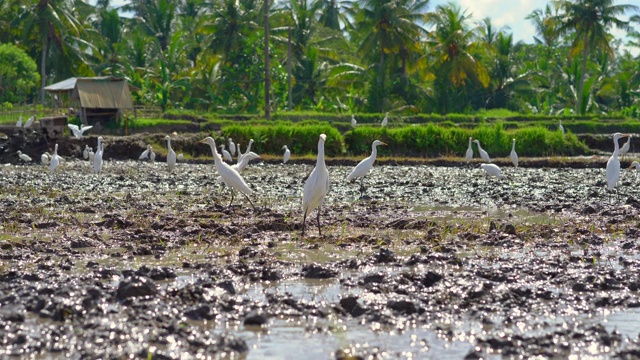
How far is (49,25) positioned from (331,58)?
17945 mm

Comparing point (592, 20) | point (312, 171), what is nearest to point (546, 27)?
point (592, 20)

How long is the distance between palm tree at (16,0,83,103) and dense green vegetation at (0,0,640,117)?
8cm

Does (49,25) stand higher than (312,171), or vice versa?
(49,25)

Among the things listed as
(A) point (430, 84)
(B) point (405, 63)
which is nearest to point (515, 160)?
(B) point (405, 63)

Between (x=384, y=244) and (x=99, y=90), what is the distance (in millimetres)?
30550

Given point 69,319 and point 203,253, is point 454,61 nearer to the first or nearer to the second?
point 203,253

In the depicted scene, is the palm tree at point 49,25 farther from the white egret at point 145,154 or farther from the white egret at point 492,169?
the white egret at point 492,169

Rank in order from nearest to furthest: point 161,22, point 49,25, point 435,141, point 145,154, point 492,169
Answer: point 492,169 → point 145,154 → point 435,141 → point 49,25 → point 161,22

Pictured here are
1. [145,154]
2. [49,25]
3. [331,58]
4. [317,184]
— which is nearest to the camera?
[317,184]

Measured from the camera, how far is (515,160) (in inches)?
1080

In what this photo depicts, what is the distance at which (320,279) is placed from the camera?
9.16m

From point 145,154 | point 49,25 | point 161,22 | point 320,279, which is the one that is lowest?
point 145,154

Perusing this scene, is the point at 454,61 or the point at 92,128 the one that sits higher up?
the point at 454,61

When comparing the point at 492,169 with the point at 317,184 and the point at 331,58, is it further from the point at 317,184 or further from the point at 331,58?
the point at 331,58
